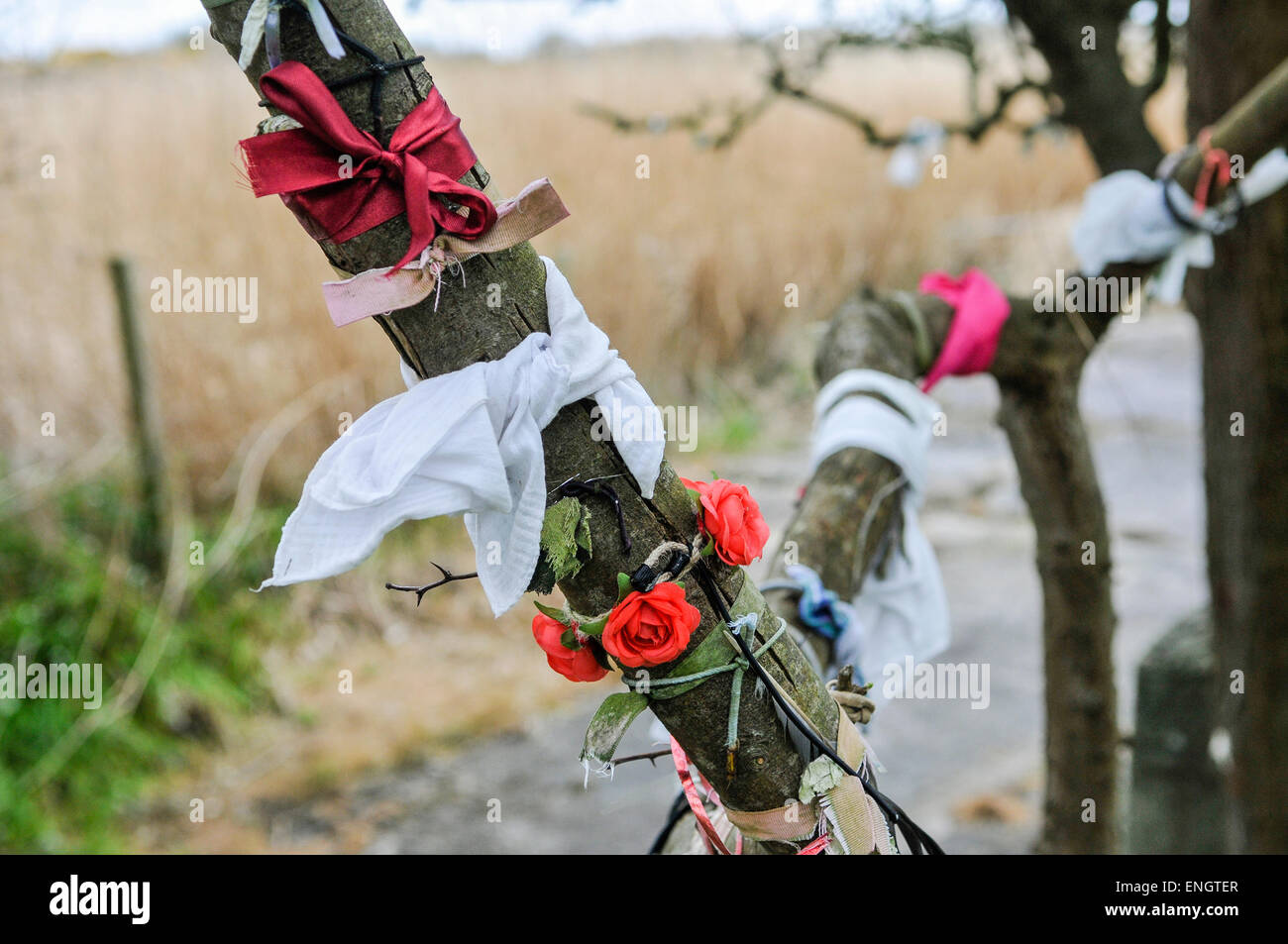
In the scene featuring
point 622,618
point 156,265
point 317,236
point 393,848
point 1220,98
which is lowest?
point 393,848

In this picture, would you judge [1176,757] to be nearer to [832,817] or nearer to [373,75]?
[832,817]

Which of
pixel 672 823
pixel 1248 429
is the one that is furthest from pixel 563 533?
pixel 1248 429

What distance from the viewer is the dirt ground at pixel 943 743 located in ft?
8.84

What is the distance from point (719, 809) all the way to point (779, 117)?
5869mm

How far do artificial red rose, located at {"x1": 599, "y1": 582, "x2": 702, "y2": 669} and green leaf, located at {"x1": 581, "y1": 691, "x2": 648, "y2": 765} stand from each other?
0.24 feet

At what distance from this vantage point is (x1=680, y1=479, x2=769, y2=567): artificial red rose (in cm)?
73

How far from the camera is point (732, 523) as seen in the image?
0.73m

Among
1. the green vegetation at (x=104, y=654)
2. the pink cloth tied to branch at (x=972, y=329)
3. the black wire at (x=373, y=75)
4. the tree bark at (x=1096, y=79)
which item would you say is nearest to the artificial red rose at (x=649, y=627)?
the black wire at (x=373, y=75)

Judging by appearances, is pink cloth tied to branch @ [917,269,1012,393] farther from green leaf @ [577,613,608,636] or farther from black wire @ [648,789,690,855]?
green leaf @ [577,613,608,636]
